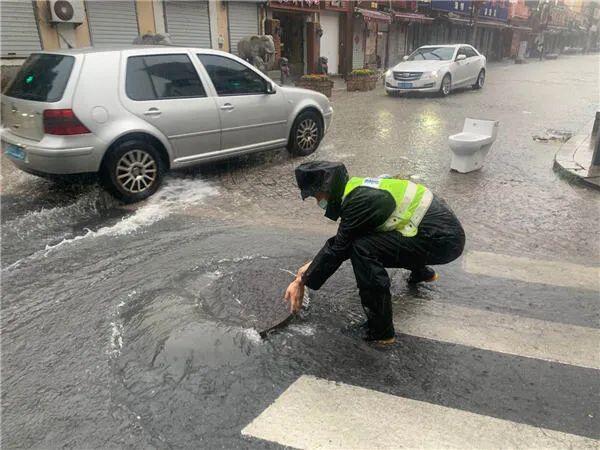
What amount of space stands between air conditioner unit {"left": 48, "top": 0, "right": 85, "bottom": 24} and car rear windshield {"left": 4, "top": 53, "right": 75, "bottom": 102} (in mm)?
8258

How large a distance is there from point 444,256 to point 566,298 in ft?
4.07

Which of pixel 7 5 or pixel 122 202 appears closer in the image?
pixel 122 202

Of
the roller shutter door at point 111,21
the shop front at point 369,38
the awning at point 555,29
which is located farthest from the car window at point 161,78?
the awning at point 555,29

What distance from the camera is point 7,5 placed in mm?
12000

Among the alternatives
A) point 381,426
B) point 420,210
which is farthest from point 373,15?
point 381,426

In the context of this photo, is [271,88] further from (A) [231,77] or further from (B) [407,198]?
(B) [407,198]

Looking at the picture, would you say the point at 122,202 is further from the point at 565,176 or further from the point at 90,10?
the point at 90,10

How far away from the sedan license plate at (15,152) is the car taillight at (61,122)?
1.50 feet

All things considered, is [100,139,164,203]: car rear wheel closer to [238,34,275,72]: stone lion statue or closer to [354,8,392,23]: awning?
[238,34,275,72]: stone lion statue

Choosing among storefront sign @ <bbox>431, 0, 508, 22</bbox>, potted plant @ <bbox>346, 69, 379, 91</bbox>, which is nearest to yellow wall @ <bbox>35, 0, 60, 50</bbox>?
potted plant @ <bbox>346, 69, 379, 91</bbox>

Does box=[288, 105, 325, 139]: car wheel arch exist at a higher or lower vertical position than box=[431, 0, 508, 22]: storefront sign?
lower

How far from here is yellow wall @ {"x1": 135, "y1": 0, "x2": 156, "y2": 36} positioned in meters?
14.6

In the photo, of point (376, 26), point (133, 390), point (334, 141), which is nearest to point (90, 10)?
point (334, 141)

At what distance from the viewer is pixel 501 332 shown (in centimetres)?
326
